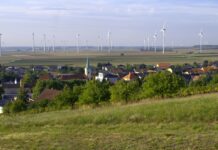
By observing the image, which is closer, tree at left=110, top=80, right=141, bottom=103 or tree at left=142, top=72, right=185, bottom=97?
tree at left=142, top=72, right=185, bottom=97

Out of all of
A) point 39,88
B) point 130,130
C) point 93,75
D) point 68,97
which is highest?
point 130,130

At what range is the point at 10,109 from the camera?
45688 millimetres

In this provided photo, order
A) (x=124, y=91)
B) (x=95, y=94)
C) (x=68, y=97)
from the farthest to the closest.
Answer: (x=68, y=97), (x=95, y=94), (x=124, y=91)

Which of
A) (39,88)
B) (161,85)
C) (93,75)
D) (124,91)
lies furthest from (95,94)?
(93,75)

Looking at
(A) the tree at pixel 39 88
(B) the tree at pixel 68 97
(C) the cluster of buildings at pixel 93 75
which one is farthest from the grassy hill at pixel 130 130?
(A) the tree at pixel 39 88

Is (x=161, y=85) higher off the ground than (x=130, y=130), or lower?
lower

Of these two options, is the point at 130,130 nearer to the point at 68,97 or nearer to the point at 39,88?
the point at 68,97

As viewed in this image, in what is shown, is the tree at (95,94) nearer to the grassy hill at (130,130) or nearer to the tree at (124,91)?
the tree at (124,91)

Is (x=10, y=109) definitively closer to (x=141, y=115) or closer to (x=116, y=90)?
(x=116, y=90)

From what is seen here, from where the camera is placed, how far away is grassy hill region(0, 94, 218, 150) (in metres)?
12.9

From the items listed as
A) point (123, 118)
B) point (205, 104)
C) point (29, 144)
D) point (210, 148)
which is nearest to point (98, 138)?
point (29, 144)

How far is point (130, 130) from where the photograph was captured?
16.9 m

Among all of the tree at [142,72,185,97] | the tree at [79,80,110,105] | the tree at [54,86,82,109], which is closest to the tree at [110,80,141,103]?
the tree at [79,80,110,105]

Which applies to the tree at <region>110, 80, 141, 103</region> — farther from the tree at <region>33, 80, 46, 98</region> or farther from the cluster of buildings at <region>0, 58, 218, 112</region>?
the tree at <region>33, 80, 46, 98</region>
